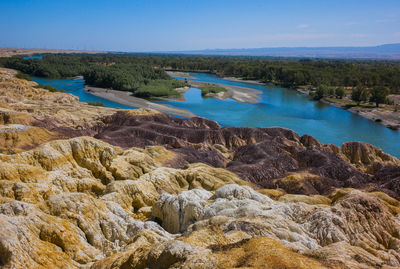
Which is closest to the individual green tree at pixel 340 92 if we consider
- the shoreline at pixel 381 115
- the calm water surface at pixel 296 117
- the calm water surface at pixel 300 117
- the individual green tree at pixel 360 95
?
the individual green tree at pixel 360 95

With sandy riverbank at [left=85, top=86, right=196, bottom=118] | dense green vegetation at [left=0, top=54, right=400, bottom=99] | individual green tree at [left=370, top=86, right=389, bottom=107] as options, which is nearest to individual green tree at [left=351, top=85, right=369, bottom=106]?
individual green tree at [left=370, top=86, right=389, bottom=107]

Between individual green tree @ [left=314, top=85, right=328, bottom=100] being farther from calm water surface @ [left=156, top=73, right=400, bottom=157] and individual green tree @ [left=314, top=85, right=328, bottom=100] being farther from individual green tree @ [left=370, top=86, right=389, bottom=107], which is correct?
individual green tree @ [left=370, top=86, right=389, bottom=107]

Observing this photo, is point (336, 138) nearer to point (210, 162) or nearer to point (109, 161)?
point (210, 162)

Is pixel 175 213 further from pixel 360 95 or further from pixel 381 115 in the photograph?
pixel 360 95

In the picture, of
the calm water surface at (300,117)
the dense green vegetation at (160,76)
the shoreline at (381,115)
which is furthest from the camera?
the dense green vegetation at (160,76)

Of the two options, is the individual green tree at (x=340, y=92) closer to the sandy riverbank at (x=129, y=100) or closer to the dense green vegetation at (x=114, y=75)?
the dense green vegetation at (x=114, y=75)

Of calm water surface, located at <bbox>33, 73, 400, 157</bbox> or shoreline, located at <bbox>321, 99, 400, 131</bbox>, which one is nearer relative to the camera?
calm water surface, located at <bbox>33, 73, 400, 157</bbox>

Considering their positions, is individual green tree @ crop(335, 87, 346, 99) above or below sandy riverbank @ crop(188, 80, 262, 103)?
above
